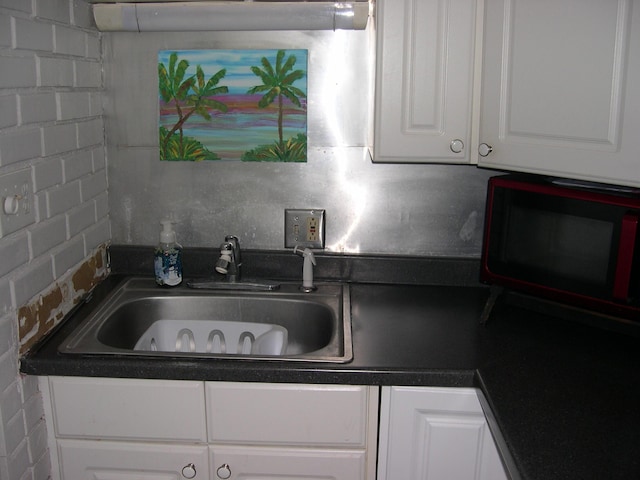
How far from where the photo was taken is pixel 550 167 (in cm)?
165

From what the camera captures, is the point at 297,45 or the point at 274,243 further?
the point at 274,243

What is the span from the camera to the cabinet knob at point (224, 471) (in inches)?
70.4

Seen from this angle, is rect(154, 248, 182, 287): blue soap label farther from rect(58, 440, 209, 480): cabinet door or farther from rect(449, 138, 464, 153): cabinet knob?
rect(449, 138, 464, 153): cabinet knob

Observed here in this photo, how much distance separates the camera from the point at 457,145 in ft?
6.09

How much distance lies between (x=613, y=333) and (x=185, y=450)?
1139 mm

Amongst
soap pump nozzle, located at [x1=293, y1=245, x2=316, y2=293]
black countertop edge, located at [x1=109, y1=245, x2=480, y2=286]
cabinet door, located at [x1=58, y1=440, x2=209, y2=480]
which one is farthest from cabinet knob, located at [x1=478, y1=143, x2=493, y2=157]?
cabinet door, located at [x1=58, y1=440, x2=209, y2=480]

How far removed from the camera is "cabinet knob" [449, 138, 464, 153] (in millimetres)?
1857

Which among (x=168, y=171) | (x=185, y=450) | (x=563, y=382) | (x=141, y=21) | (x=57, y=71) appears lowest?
(x=185, y=450)

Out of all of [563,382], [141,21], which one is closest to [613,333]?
[563,382]

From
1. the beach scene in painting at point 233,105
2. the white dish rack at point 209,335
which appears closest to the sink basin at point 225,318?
the white dish rack at point 209,335

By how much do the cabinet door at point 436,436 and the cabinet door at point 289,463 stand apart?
3.1 inches

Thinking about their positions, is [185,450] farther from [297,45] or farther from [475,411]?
[297,45]

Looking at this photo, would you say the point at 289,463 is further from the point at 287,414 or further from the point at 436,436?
the point at 436,436

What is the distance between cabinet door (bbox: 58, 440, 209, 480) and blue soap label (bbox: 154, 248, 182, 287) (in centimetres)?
55
